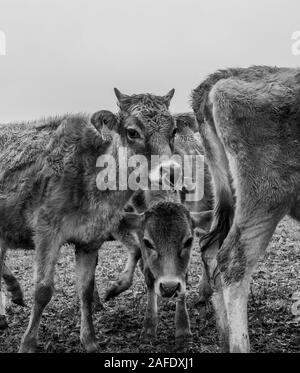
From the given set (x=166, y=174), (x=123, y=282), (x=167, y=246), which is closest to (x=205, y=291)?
(x=123, y=282)

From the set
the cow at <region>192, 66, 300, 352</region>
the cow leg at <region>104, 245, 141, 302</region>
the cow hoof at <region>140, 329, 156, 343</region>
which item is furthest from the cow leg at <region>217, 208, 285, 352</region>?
the cow leg at <region>104, 245, 141, 302</region>

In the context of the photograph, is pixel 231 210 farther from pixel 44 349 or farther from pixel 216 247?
pixel 44 349

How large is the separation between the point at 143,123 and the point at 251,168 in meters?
2.03

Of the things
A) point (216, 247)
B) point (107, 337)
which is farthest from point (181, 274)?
point (107, 337)

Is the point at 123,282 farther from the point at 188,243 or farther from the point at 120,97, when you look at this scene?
the point at 120,97

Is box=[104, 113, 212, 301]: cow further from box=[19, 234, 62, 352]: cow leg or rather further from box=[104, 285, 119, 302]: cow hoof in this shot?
box=[19, 234, 62, 352]: cow leg

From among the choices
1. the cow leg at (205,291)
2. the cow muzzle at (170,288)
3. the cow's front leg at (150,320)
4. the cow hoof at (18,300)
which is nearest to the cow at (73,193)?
the cow's front leg at (150,320)

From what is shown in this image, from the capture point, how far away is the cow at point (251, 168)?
7125 mm

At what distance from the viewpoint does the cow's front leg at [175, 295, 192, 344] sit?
8.47 m

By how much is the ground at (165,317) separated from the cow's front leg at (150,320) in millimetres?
131

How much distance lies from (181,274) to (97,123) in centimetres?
248

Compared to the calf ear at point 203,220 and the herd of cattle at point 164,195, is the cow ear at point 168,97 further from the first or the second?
the calf ear at point 203,220

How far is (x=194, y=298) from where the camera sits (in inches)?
415

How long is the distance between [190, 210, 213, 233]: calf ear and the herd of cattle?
0.05 feet
